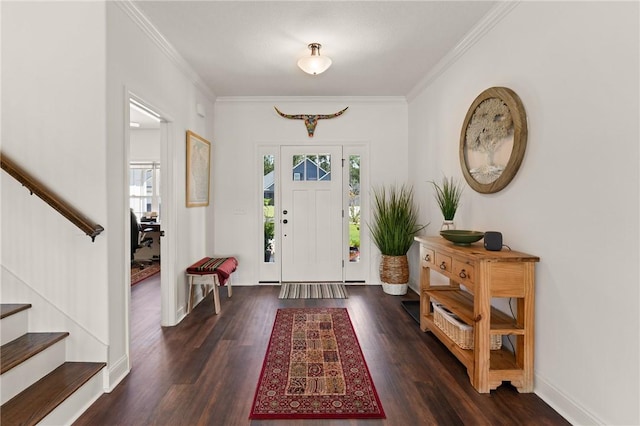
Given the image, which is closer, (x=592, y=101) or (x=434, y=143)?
(x=592, y=101)

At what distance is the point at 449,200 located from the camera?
276 cm

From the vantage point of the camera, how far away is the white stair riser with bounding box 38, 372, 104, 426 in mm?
1646

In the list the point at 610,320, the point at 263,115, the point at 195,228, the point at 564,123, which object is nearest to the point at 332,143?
the point at 263,115

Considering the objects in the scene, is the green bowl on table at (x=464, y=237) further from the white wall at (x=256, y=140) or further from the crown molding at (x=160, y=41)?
the crown molding at (x=160, y=41)

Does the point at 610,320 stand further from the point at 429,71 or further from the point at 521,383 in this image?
the point at 429,71

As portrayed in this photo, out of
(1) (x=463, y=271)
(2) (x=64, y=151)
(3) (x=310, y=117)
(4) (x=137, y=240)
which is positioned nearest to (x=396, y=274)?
(1) (x=463, y=271)

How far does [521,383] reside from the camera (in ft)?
6.59

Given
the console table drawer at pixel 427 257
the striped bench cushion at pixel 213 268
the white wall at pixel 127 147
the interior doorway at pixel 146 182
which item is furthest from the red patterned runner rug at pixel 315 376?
the interior doorway at pixel 146 182

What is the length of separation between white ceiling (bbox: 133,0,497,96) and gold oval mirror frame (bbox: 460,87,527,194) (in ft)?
2.34

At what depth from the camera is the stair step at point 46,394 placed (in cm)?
156

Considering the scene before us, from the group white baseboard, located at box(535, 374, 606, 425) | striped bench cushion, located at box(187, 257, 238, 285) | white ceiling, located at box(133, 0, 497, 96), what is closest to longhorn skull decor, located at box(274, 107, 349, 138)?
white ceiling, located at box(133, 0, 497, 96)

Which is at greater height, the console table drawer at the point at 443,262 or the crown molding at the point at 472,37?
the crown molding at the point at 472,37

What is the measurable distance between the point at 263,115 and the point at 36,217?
302 cm

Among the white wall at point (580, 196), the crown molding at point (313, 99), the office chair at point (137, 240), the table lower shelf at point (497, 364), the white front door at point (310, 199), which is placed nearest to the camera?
the white wall at point (580, 196)
